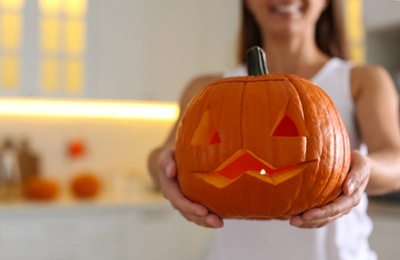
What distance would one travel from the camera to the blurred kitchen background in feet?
8.36

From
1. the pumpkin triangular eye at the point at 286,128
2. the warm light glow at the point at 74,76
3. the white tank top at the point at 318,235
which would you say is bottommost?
the warm light glow at the point at 74,76

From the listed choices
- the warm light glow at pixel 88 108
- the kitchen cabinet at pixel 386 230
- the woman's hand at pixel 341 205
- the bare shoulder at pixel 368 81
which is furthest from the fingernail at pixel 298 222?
the warm light glow at pixel 88 108

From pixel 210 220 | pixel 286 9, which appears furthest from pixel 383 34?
pixel 210 220

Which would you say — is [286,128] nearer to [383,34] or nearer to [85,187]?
[85,187]

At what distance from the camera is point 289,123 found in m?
0.65

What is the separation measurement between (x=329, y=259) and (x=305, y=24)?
1.39 ft

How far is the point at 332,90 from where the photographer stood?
0.96 meters

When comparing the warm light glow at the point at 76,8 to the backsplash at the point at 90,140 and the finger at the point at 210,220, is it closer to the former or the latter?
the backsplash at the point at 90,140

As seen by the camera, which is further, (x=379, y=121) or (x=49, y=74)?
(x=49, y=74)

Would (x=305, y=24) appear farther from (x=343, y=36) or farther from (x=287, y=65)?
(x=343, y=36)

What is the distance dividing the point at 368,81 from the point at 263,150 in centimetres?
42

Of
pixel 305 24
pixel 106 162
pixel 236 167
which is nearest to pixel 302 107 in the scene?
pixel 236 167

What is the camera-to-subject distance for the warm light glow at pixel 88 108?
2.90 metres

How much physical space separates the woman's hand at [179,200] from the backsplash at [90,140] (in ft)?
7.80
